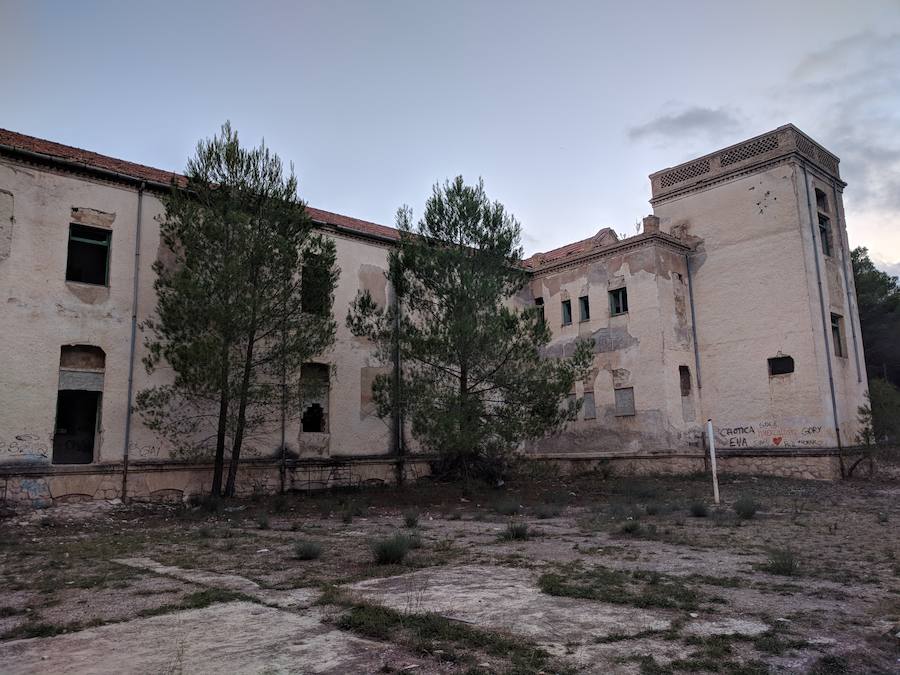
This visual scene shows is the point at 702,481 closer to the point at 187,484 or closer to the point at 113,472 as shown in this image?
the point at 187,484

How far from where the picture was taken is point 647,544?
29.2 ft

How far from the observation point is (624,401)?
23.4 metres

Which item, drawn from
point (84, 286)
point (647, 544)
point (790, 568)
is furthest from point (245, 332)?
point (790, 568)

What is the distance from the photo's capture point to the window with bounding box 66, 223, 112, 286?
54.2ft

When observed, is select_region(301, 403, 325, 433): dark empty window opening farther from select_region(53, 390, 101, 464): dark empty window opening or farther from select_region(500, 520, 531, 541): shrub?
select_region(500, 520, 531, 541): shrub

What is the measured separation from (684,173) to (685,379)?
26.2 ft

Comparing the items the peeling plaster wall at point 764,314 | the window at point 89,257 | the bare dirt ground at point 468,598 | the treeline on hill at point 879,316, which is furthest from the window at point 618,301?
the window at point 89,257

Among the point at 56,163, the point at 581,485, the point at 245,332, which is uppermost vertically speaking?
the point at 56,163

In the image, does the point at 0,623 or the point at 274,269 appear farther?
the point at 274,269

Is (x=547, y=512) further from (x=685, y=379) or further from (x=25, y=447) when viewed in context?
(x=25, y=447)

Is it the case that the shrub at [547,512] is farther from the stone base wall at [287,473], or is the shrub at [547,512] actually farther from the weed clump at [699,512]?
the stone base wall at [287,473]

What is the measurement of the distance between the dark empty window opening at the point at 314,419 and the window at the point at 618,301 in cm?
1180

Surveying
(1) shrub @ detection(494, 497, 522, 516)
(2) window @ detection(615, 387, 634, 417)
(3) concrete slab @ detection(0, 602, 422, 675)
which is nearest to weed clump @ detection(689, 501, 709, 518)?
(1) shrub @ detection(494, 497, 522, 516)

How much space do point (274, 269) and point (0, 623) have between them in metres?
11.9
